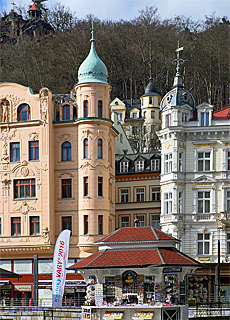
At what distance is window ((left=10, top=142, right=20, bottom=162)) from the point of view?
58125 millimetres

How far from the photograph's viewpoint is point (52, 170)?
57.5 meters

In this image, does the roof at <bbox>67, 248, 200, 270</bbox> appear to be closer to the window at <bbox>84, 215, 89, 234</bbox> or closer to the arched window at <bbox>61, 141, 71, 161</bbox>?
the window at <bbox>84, 215, 89, 234</bbox>

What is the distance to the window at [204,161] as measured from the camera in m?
54.8

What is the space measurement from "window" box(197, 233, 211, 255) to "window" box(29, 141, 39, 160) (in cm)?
1629

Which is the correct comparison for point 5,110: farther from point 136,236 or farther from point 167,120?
point 136,236

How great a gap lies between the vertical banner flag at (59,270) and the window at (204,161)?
672 inches

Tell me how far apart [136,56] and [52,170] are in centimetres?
4892

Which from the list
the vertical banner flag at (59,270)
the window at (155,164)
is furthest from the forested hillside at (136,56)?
the vertical banner flag at (59,270)

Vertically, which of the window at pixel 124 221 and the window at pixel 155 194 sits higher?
the window at pixel 155 194

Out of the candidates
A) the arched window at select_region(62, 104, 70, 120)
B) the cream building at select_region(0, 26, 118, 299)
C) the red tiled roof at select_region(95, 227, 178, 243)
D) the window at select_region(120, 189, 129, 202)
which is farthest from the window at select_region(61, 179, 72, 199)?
the red tiled roof at select_region(95, 227, 178, 243)

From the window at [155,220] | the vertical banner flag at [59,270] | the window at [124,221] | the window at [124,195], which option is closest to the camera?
the vertical banner flag at [59,270]

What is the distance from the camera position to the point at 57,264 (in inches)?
1615

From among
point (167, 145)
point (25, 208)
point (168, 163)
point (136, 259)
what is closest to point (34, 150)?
point (25, 208)

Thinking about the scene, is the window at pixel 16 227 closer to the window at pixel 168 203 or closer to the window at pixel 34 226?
the window at pixel 34 226
